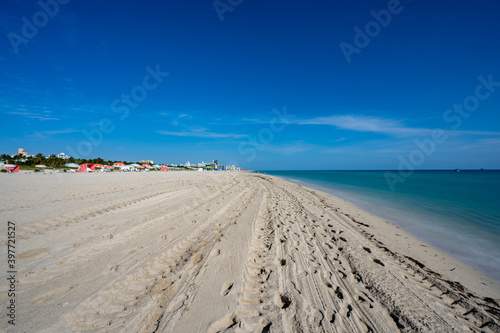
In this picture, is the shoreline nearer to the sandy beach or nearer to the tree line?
the sandy beach

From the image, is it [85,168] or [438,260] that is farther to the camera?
[85,168]

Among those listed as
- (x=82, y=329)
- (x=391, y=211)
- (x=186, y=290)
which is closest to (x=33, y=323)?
(x=82, y=329)

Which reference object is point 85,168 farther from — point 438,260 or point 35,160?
point 438,260

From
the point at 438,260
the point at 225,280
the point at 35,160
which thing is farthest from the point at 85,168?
the point at 438,260

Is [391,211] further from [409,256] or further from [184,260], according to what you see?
[184,260]

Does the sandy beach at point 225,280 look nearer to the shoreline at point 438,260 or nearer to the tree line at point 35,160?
the shoreline at point 438,260

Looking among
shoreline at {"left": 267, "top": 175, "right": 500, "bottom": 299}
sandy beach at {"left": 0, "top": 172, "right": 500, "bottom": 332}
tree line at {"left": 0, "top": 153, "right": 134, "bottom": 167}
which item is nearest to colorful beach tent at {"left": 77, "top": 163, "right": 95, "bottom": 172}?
tree line at {"left": 0, "top": 153, "right": 134, "bottom": 167}

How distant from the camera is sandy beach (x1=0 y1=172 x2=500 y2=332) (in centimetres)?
240

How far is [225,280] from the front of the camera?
125 inches

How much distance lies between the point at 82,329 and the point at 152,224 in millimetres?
3524

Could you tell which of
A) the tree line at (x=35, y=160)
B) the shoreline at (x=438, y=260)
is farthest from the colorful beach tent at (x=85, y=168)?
the shoreline at (x=438, y=260)

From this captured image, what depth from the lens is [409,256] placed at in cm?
494

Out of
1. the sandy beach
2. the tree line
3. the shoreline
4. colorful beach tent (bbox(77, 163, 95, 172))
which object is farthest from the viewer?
the tree line

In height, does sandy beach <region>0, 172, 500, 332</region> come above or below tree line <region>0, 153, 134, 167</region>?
below
